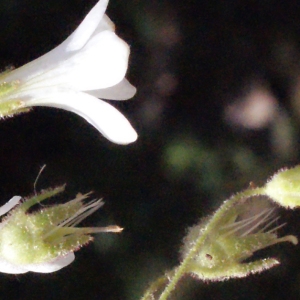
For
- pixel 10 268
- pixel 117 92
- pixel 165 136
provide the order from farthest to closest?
pixel 165 136 → pixel 117 92 → pixel 10 268

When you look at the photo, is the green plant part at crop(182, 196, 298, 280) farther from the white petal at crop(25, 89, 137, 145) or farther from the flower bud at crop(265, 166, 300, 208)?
the white petal at crop(25, 89, 137, 145)

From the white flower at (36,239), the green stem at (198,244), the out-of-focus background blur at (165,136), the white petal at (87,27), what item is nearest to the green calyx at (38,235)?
the white flower at (36,239)

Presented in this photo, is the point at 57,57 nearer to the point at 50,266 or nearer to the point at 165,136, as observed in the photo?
the point at 50,266

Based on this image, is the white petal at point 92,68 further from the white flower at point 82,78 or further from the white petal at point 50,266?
the white petal at point 50,266

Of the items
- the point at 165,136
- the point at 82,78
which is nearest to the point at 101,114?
the point at 82,78

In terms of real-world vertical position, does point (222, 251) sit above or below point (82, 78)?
below

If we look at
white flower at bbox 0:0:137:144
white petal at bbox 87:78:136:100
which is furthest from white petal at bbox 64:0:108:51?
white petal at bbox 87:78:136:100
